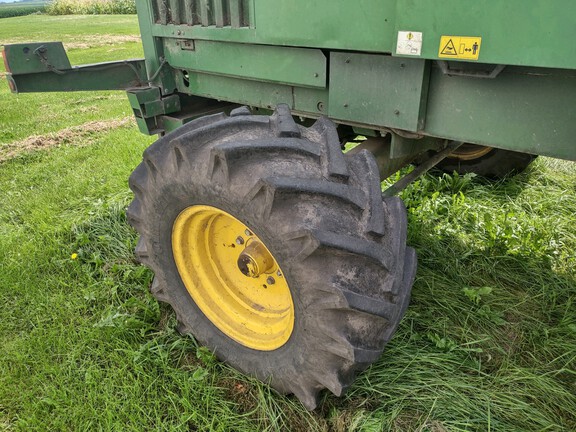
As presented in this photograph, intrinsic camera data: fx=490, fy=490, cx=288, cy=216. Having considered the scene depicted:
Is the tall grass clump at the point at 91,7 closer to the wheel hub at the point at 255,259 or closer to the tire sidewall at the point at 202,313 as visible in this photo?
the tire sidewall at the point at 202,313

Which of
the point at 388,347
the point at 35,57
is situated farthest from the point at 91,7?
the point at 388,347

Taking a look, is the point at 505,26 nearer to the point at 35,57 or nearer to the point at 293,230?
the point at 293,230

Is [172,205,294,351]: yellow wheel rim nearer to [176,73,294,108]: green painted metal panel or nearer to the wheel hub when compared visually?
the wheel hub

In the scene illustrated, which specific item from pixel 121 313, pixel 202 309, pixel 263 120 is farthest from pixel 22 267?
pixel 263 120

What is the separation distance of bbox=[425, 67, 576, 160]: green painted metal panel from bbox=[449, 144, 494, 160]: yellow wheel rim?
2.08m

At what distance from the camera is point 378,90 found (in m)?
1.92

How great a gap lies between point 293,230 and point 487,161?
2.64 meters

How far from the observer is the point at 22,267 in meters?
3.01

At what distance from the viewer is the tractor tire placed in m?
3.68

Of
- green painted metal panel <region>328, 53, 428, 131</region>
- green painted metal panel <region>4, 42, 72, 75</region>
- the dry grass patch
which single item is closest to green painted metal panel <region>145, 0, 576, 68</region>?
green painted metal panel <region>328, 53, 428, 131</region>

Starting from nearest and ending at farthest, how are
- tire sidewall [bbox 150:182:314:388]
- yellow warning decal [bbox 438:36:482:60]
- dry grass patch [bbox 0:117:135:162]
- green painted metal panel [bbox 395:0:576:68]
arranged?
green painted metal panel [bbox 395:0:576:68]
yellow warning decal [bbox 438:36:482:60]
tire sidewall [bbox 150:182:314:388]
dry grass patch [bbox 0:117:135:162]

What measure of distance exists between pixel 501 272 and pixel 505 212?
2.34 feet

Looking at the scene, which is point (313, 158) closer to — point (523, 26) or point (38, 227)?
point (523, 26)

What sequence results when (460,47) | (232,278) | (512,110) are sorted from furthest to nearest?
(232,278) < (512,110) < (460,47)
